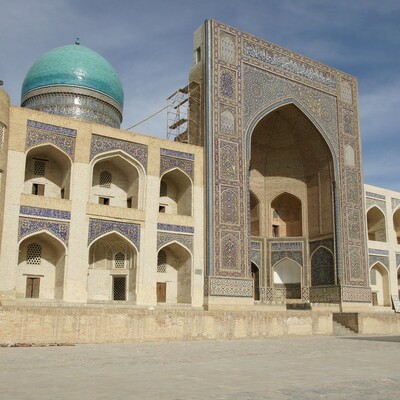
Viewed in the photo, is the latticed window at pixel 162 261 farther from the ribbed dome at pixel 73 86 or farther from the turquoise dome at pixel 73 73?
the turquoise dome at pixel 73 73

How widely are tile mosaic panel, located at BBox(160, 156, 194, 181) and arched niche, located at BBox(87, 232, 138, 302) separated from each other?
248 cm

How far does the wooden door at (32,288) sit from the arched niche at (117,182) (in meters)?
2.86

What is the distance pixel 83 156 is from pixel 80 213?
155cm

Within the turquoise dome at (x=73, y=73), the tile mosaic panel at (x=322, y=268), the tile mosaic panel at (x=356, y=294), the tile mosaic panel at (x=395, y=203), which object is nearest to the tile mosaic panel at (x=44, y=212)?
the turquoise dome at (x=73, y=73)

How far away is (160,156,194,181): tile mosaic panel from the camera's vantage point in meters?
15.8

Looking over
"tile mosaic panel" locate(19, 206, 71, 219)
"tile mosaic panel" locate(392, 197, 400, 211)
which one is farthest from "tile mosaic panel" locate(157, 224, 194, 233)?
"tile mosaic panel" locate(392, 197, 400, 211)

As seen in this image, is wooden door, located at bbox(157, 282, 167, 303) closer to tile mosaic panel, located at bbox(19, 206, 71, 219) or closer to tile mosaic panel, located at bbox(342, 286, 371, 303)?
tile mosaic panel, located at bbox(19, 206, 71, 219)

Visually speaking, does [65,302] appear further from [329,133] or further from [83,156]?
[329,133]

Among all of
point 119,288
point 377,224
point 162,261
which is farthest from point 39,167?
point 377,224

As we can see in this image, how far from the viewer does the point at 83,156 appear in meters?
14.3

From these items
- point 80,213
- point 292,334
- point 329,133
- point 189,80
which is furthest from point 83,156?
point 329,133

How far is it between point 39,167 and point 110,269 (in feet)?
11.4

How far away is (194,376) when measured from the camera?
4.66 m

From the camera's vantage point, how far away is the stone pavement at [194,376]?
367 centimetres
